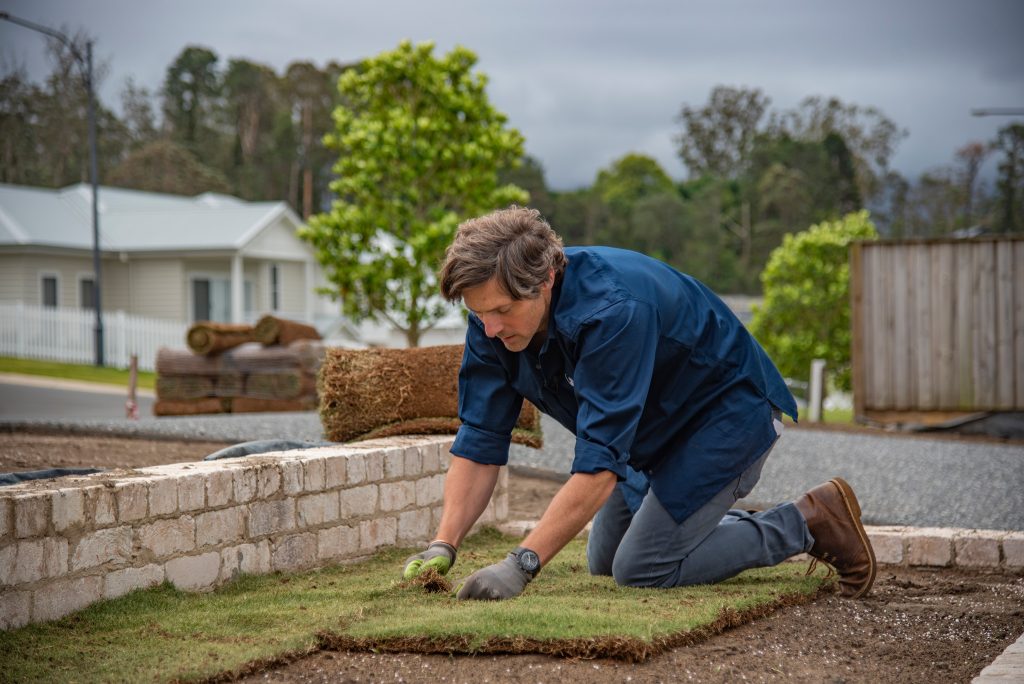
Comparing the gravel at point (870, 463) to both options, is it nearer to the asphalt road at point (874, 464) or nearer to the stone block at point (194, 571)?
the asphalt road at point (874, 464)

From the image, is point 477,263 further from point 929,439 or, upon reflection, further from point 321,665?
point 929,439

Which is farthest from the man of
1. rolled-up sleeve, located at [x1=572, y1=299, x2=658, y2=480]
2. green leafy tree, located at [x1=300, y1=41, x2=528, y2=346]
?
green leafy tree, located at [x1=300, y1=41, x2=528, y2=346]

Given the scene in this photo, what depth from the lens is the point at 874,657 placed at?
3.24 metres

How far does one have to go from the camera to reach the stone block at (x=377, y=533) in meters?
4.94

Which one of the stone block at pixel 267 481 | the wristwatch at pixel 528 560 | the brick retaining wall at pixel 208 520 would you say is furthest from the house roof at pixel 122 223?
the wristwatch at pixel 528 560

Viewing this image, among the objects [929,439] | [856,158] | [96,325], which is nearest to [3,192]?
[96,325]

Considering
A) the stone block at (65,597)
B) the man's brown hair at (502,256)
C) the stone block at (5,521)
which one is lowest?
the stone block at (65,597)

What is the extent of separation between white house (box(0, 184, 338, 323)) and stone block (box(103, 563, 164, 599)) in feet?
75.8

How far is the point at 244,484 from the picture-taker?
14.0 feet

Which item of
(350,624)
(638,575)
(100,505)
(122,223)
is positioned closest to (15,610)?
(100,505)

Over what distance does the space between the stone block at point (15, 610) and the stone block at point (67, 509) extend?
0.24 meters

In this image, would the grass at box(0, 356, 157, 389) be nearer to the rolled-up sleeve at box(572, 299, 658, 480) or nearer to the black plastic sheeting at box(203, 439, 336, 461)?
the black plastic sheeting at box(203, 439, 336, 461)

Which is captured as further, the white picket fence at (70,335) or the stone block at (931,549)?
the white picket fence at (70,335)

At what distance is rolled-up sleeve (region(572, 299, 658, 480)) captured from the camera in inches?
127
